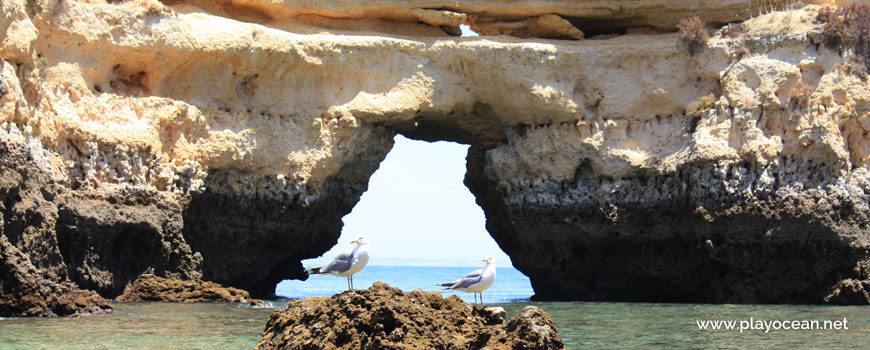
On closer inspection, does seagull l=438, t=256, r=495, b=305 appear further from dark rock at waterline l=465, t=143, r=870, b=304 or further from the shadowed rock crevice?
dark rock at waterline l=465, t=143, r=870, b=304

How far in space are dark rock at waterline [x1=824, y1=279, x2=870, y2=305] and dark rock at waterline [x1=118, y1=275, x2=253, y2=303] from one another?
12148mm

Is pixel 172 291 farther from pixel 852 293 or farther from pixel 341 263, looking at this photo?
pixel 852 293

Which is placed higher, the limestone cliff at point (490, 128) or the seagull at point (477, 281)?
the limestone cliff at point (490, 128)

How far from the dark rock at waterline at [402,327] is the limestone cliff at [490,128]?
10.1 m

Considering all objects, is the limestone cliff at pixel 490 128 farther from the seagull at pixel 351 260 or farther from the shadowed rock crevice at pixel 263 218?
the seagull at pixel 351 260

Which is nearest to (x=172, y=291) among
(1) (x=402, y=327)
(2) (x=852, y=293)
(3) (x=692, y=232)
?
(3) (x=692, y=232)

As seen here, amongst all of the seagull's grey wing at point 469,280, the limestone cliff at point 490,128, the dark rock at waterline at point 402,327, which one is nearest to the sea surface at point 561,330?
the seagull's grey wing at point 469,280

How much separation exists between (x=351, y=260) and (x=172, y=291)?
8586 millimetres

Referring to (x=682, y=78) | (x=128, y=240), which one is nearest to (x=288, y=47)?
(x=128, y=240)

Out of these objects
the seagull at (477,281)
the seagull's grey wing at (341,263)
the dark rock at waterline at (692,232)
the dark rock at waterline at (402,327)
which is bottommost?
the dark rock at waterline at (402,327)

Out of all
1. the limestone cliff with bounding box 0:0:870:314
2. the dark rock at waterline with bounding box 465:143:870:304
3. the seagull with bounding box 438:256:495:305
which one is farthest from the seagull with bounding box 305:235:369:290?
the dark rock at waterline with bounding box 465:143:870:304

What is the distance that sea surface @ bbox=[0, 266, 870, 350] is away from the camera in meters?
13.1

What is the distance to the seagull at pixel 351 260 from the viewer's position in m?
13.0

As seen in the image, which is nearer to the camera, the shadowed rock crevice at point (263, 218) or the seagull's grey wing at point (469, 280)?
the seagull's grey wing at point (469, 280)
